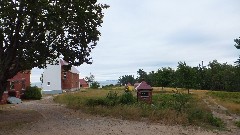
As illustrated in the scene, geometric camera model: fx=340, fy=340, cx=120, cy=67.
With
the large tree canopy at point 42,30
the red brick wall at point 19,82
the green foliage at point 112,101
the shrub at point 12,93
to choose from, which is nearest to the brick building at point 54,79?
the red brick wall at point 19,82

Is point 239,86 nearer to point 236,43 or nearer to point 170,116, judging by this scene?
point 236,43

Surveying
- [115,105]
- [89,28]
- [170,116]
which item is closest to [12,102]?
[115,105]

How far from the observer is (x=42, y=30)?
74.5ft

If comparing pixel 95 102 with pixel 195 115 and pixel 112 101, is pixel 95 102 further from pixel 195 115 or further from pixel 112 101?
pixel 195 115

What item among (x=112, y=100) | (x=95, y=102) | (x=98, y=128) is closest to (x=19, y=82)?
(x=95, y=102)

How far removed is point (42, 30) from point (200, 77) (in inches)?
2530

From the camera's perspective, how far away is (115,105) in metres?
29.0

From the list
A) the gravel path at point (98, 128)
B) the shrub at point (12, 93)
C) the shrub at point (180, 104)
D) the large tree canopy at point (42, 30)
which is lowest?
the gravel path at point (98, 128)

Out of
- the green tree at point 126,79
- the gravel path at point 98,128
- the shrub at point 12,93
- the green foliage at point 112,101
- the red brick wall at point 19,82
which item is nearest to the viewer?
the gravel path at point 98,128

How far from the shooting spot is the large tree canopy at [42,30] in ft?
68.7

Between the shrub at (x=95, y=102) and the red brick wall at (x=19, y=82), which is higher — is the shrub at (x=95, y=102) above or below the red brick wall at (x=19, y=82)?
below

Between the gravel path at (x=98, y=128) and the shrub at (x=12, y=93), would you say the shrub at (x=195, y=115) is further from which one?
the shrub at (x=12, y=93)

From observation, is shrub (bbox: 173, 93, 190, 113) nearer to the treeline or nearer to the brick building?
the treeline

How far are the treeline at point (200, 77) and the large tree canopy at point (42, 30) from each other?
90.2 feet
